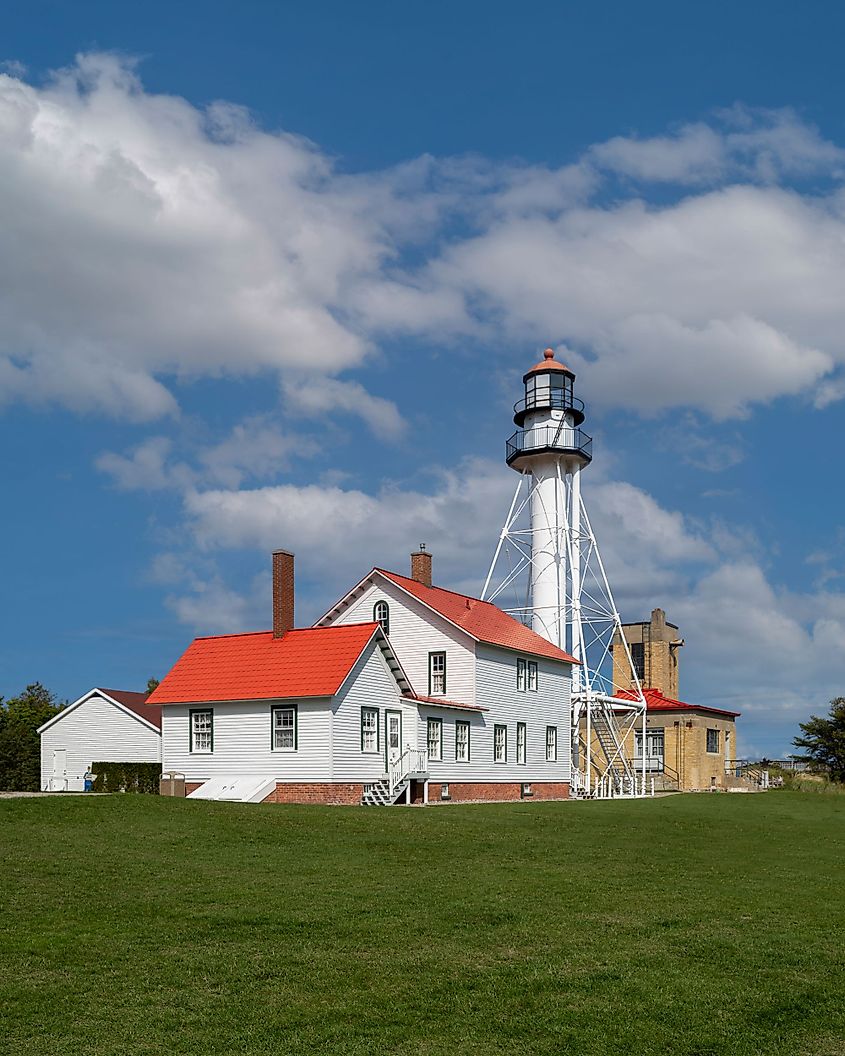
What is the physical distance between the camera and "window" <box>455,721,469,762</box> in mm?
42875

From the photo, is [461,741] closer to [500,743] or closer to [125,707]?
[500,743]

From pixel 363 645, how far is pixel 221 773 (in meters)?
6.84

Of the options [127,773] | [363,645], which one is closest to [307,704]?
[363,645]

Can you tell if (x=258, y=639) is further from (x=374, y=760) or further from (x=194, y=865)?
(x=194, y=865)

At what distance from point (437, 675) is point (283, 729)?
8.87 meters

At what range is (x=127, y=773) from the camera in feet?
Result: 134

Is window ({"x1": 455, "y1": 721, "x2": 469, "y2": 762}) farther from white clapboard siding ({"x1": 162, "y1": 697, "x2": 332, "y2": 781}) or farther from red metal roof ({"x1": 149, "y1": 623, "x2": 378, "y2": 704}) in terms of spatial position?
white clapboard siding ({"x1": 162, "y1": 697, "x2": 332, "y2": 781})

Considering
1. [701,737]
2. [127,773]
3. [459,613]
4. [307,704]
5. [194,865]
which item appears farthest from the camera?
[701,737]

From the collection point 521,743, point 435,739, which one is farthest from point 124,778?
point 521,743

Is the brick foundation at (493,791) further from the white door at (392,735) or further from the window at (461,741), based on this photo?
the white door at (392,735)

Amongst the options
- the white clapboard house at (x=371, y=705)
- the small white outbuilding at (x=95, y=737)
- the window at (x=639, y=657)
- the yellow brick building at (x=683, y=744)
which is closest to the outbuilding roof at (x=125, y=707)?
the small white outbuilding at (x=95, y=737)

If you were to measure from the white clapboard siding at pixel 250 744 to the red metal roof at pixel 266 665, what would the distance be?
0.39m

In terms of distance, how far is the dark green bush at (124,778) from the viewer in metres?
40.0

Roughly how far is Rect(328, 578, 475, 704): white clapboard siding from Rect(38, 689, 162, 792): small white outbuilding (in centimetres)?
1171
